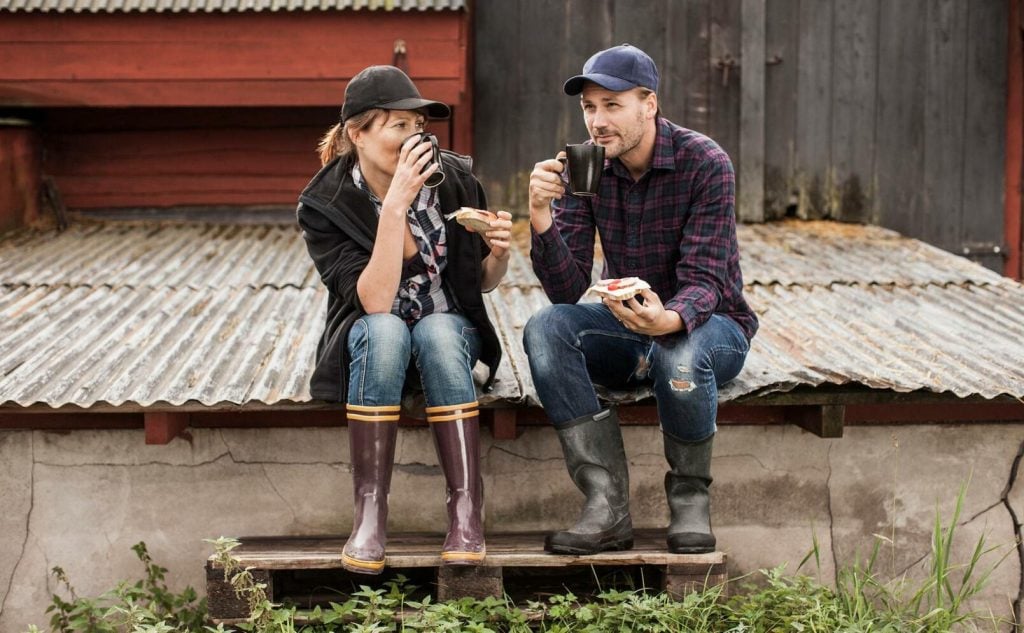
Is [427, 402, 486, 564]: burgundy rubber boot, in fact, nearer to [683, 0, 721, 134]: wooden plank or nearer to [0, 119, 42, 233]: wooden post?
[683, 0, 721, 134]: wooden plank

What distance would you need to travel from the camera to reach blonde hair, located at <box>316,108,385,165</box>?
12.9 ft

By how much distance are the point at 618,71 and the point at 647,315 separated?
91 cm

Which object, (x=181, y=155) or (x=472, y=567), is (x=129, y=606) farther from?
(x=181, y=155)

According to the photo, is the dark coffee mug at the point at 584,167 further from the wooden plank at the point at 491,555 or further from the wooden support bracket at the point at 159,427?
the wooden support bracket at the point at 159,427

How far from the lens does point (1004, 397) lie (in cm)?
440

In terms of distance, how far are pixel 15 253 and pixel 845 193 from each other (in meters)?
5.63

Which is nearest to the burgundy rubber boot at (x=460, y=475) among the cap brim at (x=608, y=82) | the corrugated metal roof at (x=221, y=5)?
the cap brim at (x=608, y=82)

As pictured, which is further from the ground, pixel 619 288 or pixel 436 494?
pixel 619 288

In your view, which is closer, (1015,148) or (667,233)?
(667,233)

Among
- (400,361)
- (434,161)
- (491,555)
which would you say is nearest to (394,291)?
(400,361)

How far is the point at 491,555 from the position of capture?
3.89 meters

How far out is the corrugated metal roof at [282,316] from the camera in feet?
14.5

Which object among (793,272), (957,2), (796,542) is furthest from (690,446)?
(957,2)

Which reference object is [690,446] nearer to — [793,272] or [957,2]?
[793,272]
